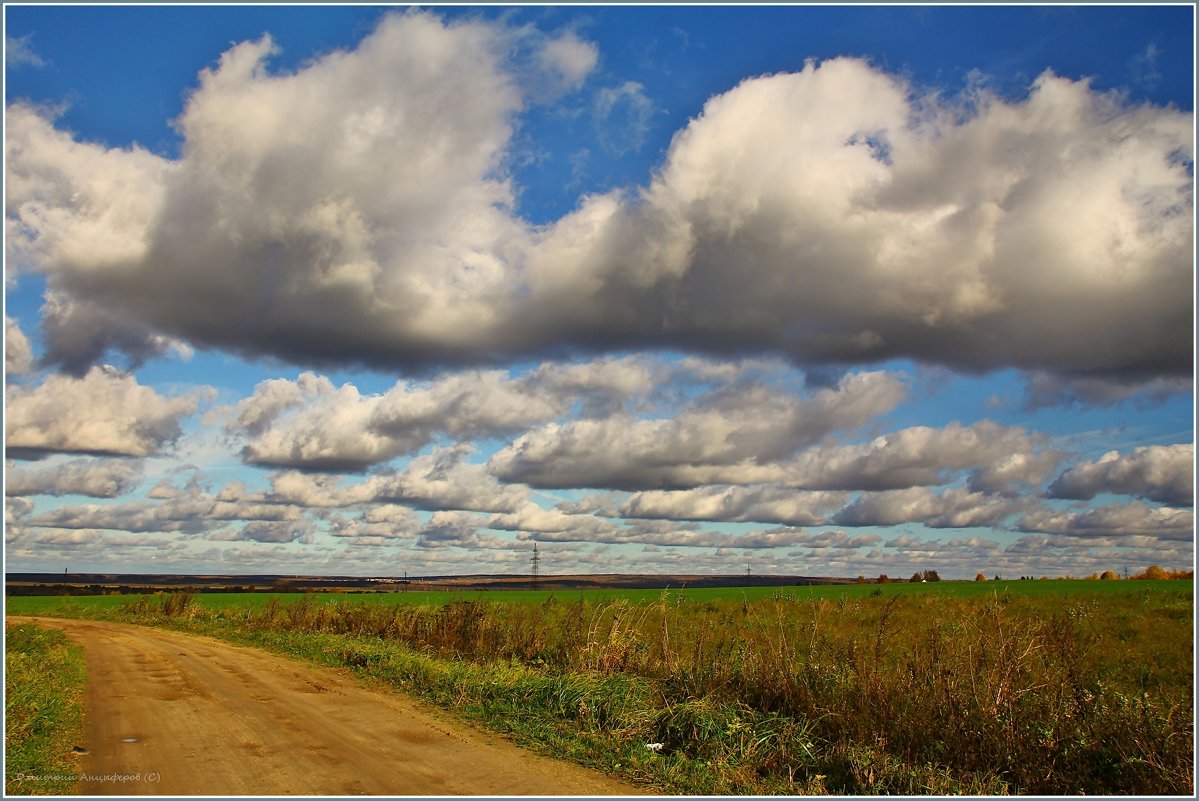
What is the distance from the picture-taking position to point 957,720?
11.3 m

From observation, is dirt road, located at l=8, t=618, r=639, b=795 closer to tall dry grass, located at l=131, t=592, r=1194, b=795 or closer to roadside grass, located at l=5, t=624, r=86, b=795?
roadside grass, located at l=5, t=624, r=86, b=795

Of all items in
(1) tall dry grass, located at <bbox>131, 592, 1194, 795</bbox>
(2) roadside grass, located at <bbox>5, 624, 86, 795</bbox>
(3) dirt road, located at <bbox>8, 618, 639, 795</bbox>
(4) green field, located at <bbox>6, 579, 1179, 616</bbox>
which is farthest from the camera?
(4) green field, located at <bbox>6, 579, 1179, 616</bbox>

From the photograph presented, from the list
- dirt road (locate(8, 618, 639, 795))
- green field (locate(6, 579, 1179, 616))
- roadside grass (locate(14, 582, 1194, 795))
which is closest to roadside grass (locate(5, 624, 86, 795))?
dirt road (locate(8, 618, 639, 795))

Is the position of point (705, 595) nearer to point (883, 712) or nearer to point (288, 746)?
point (883, 712)

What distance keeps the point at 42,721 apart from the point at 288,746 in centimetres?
477

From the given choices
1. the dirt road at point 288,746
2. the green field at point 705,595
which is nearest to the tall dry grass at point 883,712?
the dirt road at point 288,746

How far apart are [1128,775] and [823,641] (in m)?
6.61

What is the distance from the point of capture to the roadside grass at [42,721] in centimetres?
992

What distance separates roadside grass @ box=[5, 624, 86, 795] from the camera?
992 cm

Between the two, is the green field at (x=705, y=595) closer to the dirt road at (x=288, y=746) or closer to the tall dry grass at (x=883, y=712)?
the dirt road at (x=288, y=746)

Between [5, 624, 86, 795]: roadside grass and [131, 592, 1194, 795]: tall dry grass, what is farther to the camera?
[131, 592, 1194, 795]: tall dry grass

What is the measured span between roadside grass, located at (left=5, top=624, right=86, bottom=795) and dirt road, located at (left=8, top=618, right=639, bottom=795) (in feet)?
1.04

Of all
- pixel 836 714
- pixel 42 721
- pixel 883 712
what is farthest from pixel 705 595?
pixel 42 721

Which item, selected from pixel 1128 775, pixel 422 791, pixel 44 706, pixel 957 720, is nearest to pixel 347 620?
pixel 44 706
